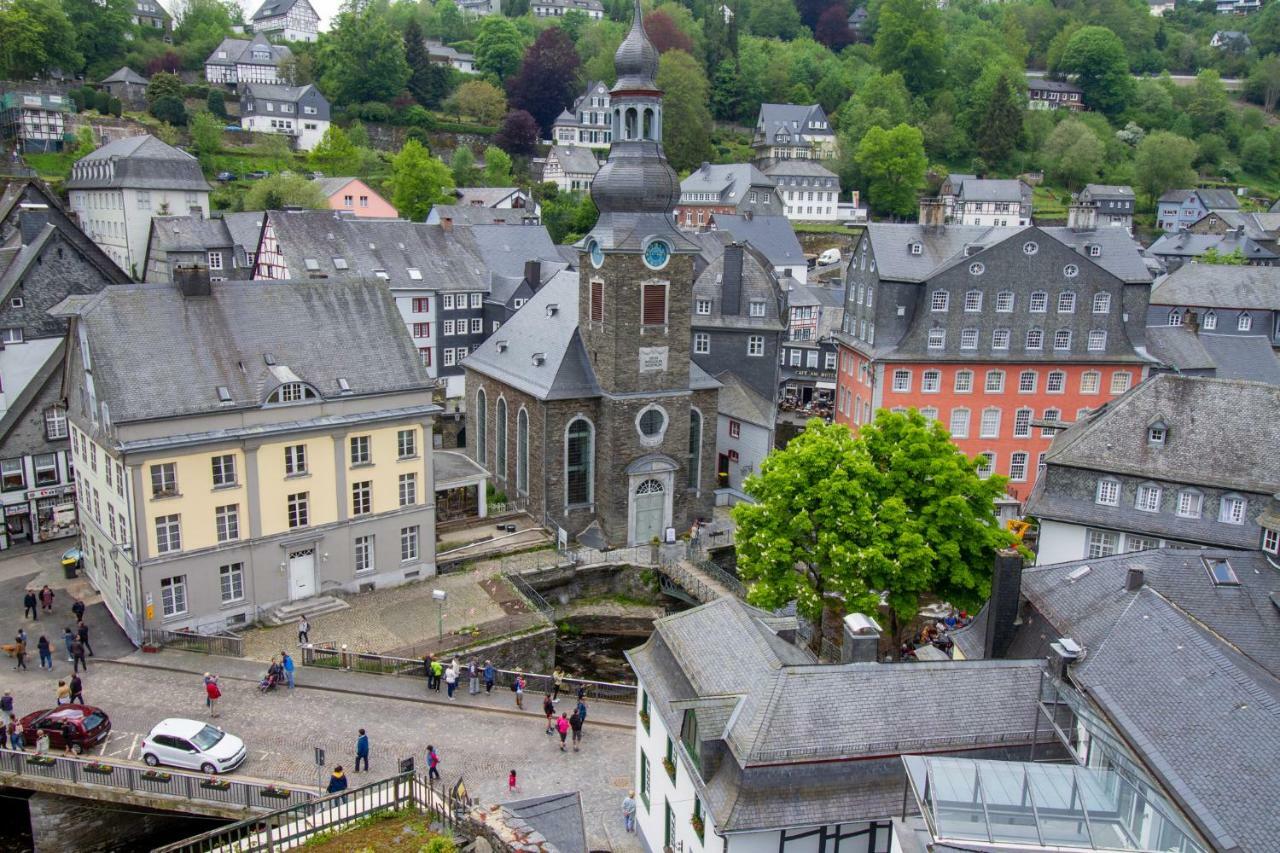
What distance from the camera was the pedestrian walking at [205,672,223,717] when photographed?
26891mm

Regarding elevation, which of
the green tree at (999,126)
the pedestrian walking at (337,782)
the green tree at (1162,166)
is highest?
the green tree at (999,126)

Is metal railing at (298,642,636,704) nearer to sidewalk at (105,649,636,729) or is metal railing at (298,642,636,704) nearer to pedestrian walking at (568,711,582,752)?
sidewalk at (105,649,636,729)

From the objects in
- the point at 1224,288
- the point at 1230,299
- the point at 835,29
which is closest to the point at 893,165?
the point at 1224,288

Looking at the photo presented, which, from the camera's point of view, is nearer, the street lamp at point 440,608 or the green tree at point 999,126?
the street lamp at point 440,608

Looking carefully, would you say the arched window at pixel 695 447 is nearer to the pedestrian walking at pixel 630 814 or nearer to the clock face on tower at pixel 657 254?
the clock face on tower at pixel 657 254

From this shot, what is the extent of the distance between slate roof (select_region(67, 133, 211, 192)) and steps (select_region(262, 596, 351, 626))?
2170 inches

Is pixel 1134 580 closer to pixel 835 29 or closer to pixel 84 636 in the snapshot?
pixel 84 636

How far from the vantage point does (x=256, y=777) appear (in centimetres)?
2442

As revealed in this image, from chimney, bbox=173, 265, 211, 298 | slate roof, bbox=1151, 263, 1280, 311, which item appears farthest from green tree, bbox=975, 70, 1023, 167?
chimney, bbox=173, 265, 211, 298

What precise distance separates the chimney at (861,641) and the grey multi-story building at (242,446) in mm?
20262

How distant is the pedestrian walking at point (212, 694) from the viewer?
2689cm

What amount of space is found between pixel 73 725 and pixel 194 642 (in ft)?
20.7

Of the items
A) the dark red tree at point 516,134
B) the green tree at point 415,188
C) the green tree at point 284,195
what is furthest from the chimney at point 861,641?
the dark red tree at point 516,134

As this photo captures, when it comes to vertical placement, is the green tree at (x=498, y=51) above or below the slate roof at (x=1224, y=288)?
above
